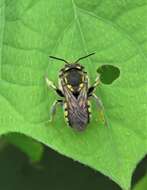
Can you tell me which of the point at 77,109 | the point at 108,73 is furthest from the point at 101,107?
the point at 77,109

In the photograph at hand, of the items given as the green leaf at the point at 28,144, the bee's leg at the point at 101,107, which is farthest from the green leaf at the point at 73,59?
the green leaf at the point at 28,144

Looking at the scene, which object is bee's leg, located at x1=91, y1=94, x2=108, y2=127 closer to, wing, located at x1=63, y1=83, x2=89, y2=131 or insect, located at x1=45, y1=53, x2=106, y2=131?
insect, located at x1=45, y1=53, x2=106, y2=131

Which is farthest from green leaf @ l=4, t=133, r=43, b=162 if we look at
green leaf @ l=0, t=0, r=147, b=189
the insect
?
green leaf @ l=0, t=0, r=147, b=189

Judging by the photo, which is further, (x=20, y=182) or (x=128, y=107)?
(x=20, y=182)

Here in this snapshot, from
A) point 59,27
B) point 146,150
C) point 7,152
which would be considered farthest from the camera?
point 7,152

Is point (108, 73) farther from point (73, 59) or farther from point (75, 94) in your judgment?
point (75, 94)

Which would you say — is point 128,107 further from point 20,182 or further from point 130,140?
point 20,182

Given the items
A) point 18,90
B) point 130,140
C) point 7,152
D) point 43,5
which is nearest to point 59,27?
point 43,5
